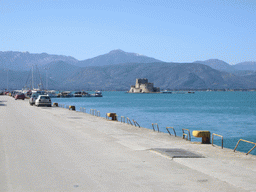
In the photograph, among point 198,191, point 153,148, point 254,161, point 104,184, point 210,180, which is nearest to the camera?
point 198,191

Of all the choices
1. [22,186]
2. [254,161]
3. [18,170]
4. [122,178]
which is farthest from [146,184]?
[254,161]

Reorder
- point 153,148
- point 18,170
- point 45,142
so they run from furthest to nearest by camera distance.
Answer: point 45,142, point 153,148, point 18,170

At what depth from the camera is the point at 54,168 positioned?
11062 millimetres

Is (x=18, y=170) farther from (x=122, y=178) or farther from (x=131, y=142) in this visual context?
(x=131, y=142)

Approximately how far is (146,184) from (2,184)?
3541 millimetres

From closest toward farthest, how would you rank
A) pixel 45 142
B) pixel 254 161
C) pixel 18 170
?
pixel 18 170, pixel 254 161, pixel 45 142

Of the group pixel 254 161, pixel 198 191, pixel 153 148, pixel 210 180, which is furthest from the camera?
pixel 153 148

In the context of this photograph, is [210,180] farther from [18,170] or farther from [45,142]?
[45,142]

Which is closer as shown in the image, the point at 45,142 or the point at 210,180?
the point at 210,180

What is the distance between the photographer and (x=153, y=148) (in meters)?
15.7

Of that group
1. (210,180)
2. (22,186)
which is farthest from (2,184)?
(210,180)

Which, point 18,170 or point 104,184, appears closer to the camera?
point 104,184

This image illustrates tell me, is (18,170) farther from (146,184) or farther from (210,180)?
(210,180)

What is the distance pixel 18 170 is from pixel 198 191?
5.31 meters
